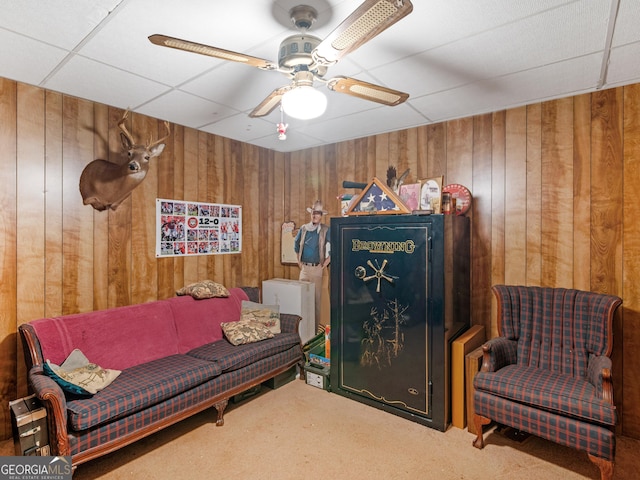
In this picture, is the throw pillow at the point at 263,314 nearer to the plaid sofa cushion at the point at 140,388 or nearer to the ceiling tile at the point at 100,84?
the plaid sofa cushion at the point at 140,388

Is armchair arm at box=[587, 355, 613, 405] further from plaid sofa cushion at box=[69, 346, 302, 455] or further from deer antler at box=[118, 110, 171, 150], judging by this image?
deer antler at box=[118, 110, 171, 150]

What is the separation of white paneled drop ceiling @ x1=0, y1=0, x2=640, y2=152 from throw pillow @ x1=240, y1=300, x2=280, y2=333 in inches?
74.8

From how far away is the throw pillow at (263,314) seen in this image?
11.6ft

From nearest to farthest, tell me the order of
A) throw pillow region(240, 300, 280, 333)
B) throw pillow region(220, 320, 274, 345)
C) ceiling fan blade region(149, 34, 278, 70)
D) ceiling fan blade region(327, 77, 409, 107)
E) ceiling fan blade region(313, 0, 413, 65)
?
1. ceiling fan blade region(313, 0, 413, 65)
2. ceiling fan blade region(149, 34, 278, 70)
3. ceiling fan blade region(327, 77, 409, 107)
4. throw pillow region(220, 320, 274, 345)
5. throw pillow region(240, 300, 280, 333)

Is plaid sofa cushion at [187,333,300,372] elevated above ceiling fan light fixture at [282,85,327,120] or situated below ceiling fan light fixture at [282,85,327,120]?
below

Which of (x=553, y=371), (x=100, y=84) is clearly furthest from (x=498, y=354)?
(x=100, y=84)

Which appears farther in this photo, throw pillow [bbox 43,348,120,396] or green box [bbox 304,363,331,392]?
green box [bbox 304,363,331,392]

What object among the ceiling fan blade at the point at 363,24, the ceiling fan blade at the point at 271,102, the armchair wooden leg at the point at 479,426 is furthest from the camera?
the armchair wooden leg at the point at 479,426

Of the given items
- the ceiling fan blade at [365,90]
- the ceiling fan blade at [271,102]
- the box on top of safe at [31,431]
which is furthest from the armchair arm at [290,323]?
the ceiling fan blade at [365,90]

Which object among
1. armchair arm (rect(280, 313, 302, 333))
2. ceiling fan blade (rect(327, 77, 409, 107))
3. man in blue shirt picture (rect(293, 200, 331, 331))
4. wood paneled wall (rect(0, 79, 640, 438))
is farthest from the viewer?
man in blue shirt picture (rect(293, 200, 331, 331))

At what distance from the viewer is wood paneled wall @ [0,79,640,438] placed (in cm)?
260

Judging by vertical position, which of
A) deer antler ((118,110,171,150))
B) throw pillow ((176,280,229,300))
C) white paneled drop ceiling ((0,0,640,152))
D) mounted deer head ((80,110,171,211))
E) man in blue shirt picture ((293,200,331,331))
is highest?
white paneled drop ceiling ((0,0,640,152))

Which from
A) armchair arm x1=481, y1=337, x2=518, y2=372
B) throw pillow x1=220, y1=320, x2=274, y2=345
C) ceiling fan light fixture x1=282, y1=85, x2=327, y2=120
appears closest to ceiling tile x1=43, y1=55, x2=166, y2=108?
ceiling fan light fixture x1=282, y1=85, x2=327, y2=120

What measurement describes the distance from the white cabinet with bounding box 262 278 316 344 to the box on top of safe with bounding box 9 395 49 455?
2.42 metres
